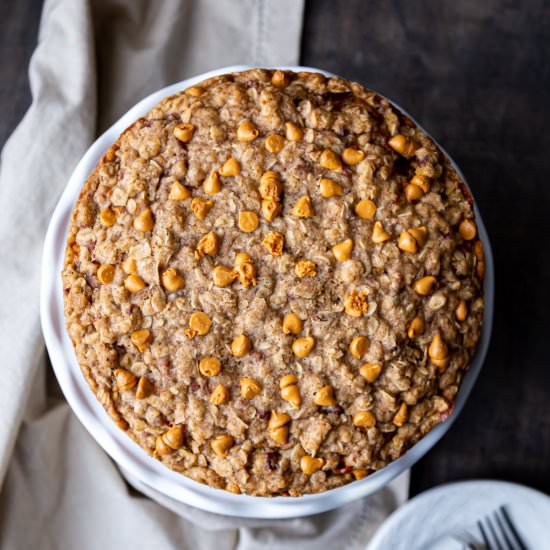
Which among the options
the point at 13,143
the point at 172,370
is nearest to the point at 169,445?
the point at 172,370

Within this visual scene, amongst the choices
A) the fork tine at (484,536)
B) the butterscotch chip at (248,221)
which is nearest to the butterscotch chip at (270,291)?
the butterscotch chip at (248,221)

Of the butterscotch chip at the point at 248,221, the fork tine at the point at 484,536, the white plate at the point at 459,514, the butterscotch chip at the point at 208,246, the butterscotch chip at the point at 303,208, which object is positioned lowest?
the fork tine at the point at 484,536

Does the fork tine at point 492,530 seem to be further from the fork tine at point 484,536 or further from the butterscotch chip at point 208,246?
the butterscotch chip at point 208,246

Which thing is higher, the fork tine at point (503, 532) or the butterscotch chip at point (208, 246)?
the butterscotch chip at point (208, 246)

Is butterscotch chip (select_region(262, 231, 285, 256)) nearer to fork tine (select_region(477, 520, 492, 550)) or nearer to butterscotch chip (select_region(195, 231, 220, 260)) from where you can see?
butterscotch chip (select_region(195, 231, 220, 260))

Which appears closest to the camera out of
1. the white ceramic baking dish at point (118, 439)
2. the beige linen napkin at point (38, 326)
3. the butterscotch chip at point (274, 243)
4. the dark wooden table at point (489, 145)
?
the butterscotch chip at point (274, 243)

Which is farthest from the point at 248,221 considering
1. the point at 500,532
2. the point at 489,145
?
the point at 500,532
